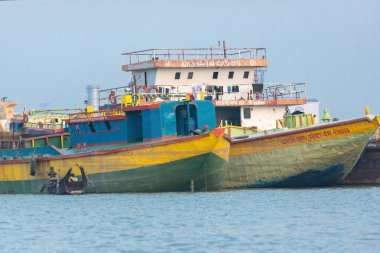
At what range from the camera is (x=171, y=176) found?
141ft

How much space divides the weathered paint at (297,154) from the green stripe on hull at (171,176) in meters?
1.87

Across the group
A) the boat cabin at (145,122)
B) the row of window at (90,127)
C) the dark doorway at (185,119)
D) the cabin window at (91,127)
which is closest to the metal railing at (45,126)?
the row of window at (90,127)

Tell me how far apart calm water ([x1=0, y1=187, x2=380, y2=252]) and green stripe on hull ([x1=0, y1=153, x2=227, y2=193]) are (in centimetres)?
47

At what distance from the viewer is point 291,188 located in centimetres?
4628

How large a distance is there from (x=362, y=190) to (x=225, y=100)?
844cm

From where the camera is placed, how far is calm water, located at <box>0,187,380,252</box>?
2995cm

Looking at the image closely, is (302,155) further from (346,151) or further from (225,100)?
(225,100)

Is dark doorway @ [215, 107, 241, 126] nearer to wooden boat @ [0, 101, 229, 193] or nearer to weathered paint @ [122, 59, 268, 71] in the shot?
weathered paint @ [122, 59, 268, 71]

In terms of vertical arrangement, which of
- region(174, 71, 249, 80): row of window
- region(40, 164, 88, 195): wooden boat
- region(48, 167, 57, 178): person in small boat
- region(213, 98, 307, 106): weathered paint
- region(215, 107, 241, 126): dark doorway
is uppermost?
region(174, 71, 249, 80): row of window

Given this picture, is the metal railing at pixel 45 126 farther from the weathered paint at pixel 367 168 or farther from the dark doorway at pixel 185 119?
the weathered paint at pixel 367 168

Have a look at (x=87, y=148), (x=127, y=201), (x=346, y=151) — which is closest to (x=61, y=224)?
(x=127, y=201)

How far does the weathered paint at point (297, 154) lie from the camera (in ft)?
145

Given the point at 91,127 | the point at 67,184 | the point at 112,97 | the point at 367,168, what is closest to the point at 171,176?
the point at 67,184

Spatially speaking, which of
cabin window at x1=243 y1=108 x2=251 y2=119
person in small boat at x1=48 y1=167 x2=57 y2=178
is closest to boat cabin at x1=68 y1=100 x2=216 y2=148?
person in small boat at x1=48 y1=167 x2=57 y2=178
